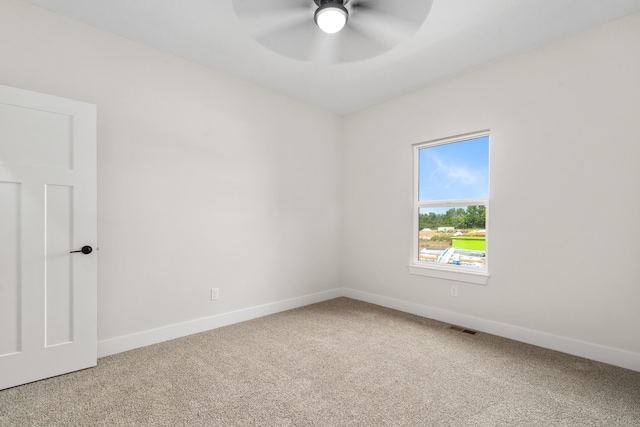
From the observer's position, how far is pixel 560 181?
2686 millimetres

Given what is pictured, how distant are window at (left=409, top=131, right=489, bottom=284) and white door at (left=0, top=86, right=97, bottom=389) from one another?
3.24 m

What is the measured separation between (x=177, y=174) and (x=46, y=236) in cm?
111

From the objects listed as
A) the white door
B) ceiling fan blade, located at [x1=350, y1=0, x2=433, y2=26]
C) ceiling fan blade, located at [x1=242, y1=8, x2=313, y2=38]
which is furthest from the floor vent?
the white door

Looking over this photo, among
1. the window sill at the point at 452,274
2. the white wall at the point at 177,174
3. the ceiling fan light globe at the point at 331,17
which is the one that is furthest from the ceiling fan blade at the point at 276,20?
the window sill at the point at 452,274

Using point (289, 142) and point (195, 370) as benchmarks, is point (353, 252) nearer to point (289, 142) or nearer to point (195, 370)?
point (289, 142)

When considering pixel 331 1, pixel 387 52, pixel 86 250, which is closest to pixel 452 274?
pixel 387 52

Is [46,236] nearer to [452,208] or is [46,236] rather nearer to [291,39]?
[291,39]

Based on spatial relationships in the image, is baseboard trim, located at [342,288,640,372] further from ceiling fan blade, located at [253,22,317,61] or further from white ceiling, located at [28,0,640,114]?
ceiling fan blade, located at [253,22,317,61]

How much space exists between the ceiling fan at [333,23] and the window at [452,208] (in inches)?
66.6

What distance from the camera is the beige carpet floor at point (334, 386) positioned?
178 centimetres

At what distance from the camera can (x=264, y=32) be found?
7.04 feet

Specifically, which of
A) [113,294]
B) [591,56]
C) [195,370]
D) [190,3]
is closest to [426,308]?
[195,370]

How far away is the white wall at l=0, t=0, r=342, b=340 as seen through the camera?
2.47 meters

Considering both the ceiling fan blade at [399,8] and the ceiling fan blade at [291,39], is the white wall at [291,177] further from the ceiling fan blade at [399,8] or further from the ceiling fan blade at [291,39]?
the ceiling fan blade at [399,8]
